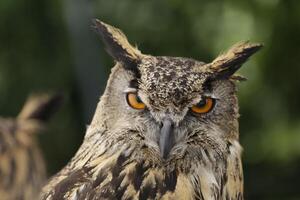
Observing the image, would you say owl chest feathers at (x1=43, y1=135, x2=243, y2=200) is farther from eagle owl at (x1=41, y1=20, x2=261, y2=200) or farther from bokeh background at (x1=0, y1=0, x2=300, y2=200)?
bokeh background at (x1=0, y1=0, x2=300, y2=200)

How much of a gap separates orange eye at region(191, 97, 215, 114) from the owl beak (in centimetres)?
8

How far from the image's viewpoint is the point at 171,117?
2.32 meters

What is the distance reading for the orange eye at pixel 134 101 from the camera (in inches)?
93.0

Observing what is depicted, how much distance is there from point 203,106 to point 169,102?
122 millimetres

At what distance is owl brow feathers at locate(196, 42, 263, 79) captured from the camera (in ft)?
8.02

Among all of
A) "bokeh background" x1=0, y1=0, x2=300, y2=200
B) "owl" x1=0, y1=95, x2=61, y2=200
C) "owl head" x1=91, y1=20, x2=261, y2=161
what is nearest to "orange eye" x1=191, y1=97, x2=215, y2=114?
"owl head" x1=91, y1=20, x2=261, y2=161

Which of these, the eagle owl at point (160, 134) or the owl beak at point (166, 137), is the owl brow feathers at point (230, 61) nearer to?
the eagle owl at point (160, 134)

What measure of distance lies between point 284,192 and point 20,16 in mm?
2158

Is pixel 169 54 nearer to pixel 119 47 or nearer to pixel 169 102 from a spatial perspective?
pixel 119 47

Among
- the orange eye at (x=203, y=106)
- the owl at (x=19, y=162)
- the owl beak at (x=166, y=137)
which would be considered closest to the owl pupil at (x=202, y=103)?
the orange eye at (x=203, y=106)

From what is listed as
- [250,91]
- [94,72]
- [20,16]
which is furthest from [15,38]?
[250,91]

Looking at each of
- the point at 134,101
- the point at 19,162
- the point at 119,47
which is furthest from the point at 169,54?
the point at 134,101

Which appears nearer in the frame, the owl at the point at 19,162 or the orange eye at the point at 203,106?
the orange eye at the point at 203,106

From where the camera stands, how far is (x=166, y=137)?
2307 mm
